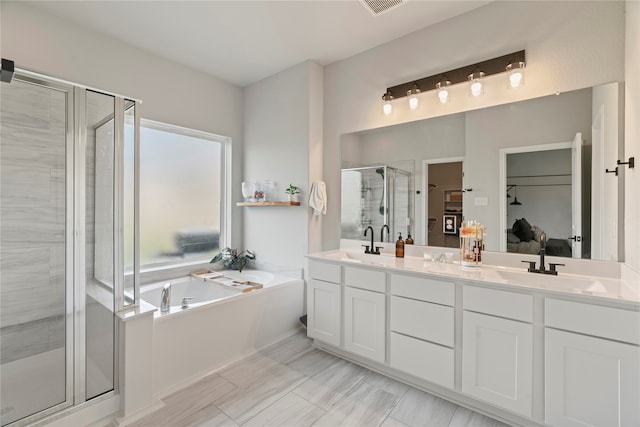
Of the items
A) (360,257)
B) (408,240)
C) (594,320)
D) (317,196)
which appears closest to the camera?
(594,320)

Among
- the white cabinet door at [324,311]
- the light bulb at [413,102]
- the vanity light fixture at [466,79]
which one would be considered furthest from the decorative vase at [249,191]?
the light bulb at [413,102]

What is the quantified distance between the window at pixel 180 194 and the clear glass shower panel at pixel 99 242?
117cm

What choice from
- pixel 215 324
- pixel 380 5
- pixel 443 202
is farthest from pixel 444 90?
pixel 215 324

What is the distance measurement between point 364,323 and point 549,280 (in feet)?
4.22

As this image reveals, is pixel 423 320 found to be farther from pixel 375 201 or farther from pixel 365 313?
pixel 375 201

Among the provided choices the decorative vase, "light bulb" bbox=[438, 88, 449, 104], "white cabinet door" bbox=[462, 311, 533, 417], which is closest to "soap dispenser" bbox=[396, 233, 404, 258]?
"white cabinet door" bbox=[462, 311, 533, 417]

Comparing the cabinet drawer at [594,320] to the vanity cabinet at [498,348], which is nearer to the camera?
the cabinet drawer at [594,320]

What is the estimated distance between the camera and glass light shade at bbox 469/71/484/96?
221cm

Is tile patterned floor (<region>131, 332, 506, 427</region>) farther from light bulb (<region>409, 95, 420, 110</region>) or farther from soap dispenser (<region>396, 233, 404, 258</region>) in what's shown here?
light bulb (<region>409, 95, 420, 110</region>)

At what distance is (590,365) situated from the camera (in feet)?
4.73

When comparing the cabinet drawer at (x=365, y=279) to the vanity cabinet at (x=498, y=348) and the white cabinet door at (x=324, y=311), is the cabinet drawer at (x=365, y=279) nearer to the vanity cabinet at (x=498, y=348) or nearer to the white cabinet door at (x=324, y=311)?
the white cabinet door at (x=324, y=311)

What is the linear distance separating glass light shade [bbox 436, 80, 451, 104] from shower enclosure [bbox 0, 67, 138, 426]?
242 cm

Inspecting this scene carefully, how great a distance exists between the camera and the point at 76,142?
1787 millimetres

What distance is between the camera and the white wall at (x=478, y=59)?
1.83 metres
